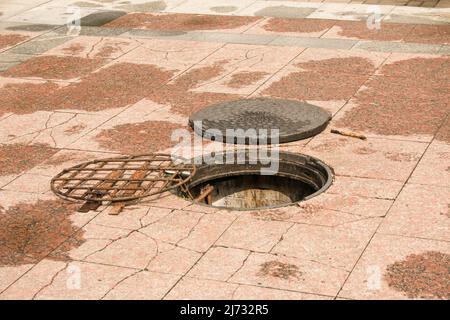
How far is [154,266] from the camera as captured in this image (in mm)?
6234

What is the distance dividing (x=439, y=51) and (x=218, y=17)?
3706 millimetres

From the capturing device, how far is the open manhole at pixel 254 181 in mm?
7895

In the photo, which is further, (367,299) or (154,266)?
(154,266)

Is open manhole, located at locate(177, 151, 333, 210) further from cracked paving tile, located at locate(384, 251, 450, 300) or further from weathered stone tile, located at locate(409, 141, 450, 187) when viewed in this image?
cracked paving tile, located at locate(384, 251, 450, 300)

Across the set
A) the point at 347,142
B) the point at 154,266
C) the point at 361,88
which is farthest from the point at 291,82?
the point at 154,266

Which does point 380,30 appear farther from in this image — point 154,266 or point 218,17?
point 154,266

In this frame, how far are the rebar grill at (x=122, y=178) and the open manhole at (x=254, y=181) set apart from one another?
0.26 metres

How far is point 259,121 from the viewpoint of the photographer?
8859mm

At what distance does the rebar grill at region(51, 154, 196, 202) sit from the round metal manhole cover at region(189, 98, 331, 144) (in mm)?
793

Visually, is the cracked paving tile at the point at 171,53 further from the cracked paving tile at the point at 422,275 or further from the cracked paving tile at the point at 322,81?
the cracked paving tile at the point at 422,275

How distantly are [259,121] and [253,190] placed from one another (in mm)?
966

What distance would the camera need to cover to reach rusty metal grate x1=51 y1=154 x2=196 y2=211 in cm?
739
